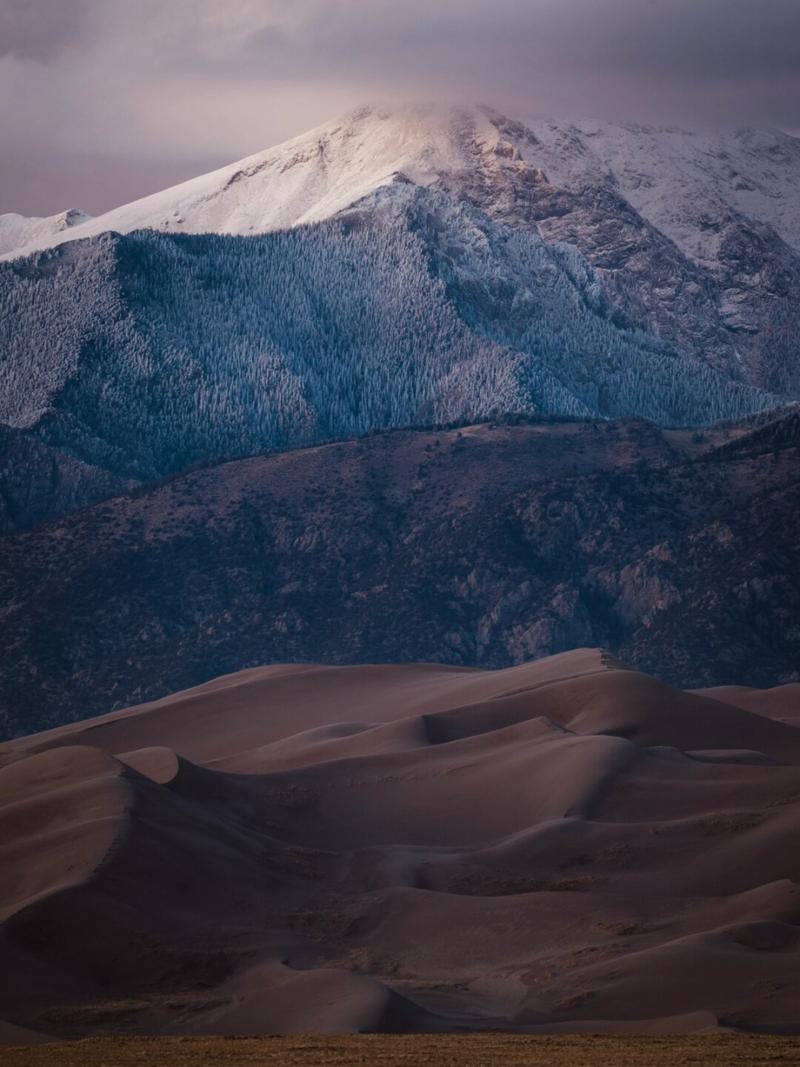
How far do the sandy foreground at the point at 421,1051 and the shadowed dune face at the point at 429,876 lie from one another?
267 centimetres

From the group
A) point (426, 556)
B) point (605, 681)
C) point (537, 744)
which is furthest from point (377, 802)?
point (426, 556)

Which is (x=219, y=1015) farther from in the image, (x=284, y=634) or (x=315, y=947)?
(x=284, y=634)

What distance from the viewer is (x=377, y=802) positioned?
7619 cm

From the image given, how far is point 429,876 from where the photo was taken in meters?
64.5

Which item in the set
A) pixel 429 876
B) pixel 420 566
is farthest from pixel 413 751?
pixel 420 566

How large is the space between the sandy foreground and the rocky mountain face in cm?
10623

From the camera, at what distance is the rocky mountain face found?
520ft

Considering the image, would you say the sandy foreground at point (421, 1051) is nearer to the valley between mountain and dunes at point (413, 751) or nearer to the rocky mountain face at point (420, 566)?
the valley between mountain and dunes at point (413, 751)

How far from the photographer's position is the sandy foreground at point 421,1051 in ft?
122

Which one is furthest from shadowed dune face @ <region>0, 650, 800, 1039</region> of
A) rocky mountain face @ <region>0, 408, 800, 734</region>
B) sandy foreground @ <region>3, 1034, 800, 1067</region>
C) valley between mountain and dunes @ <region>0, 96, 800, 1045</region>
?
rocky mountain face @ <region>0, 408, 800, 734</region>

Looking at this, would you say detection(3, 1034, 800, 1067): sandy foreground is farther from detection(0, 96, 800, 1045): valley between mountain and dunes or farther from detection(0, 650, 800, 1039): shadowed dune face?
detection(0, 650, 800, 1039): shadowed dune face

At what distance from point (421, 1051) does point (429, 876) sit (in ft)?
84.1

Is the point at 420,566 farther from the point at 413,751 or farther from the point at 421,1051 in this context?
the point at 421,1051

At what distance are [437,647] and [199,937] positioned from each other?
10709 cm
